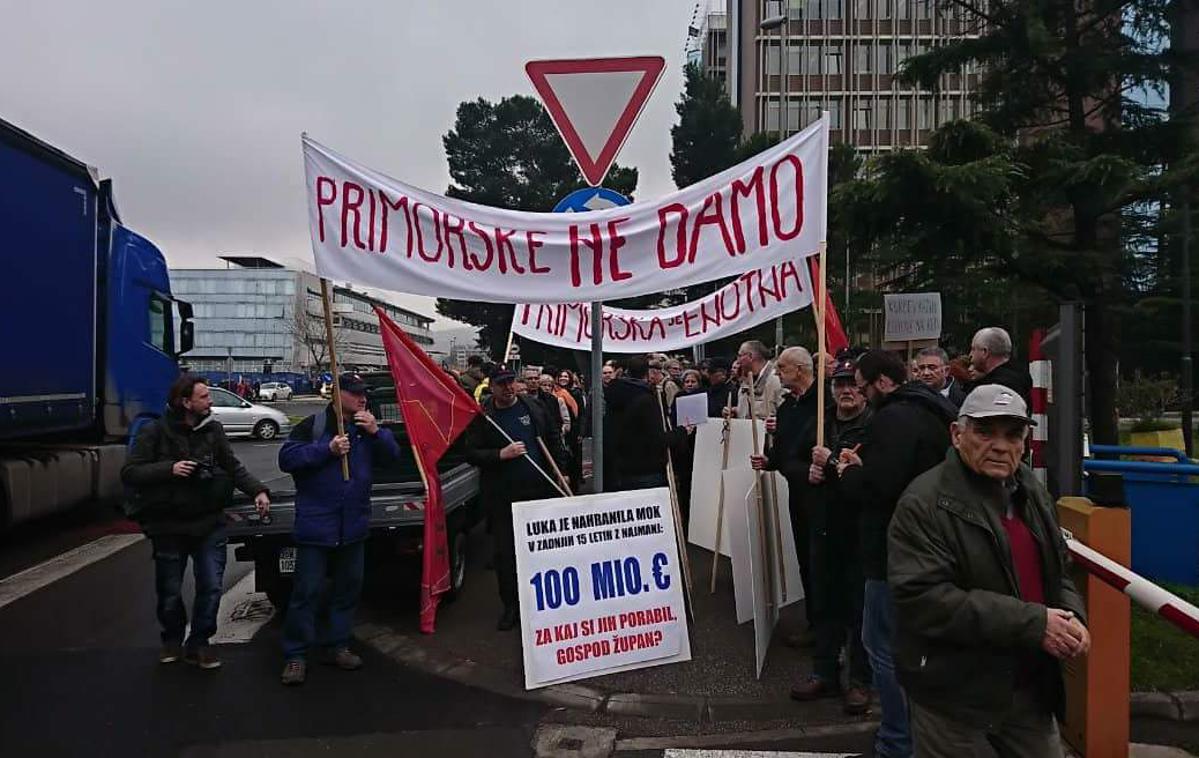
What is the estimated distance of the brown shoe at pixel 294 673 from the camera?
524cm

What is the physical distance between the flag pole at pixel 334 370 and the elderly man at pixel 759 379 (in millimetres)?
2739

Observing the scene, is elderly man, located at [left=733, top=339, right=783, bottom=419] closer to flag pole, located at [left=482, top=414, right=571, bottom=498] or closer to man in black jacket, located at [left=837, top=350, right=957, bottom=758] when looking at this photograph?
flag pole, located at [left=482, top=414, right=571, bottom=498]

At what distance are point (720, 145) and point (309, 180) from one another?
3992 centimetres

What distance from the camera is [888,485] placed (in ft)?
11.8

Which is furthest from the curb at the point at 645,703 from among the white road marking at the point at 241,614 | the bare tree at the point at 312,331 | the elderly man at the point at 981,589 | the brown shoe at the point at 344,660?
the bare tree at the point at 312,331

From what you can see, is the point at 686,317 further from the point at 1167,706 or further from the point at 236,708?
the point at 236,708

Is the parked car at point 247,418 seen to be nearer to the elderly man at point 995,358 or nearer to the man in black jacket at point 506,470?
the man in black jacket at point 506,470

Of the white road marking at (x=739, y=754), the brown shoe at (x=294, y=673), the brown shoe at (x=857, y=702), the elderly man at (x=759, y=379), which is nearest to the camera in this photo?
the white road marking at (x=739, y=754)

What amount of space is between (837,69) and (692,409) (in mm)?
58895

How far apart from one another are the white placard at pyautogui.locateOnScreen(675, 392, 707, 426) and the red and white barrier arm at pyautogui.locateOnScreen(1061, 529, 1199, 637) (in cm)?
385

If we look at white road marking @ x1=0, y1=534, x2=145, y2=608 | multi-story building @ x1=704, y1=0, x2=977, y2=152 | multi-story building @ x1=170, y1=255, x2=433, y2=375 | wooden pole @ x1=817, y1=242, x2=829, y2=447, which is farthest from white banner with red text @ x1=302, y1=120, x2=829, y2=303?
multi-story building @ x1=170, y1=255, x2=433, y2=375

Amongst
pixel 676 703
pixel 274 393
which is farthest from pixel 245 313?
pixel 676 703

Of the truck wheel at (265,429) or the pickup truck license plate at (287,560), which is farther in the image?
the truck wheel at (265,429)

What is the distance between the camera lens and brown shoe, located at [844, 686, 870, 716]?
4.64 metres
